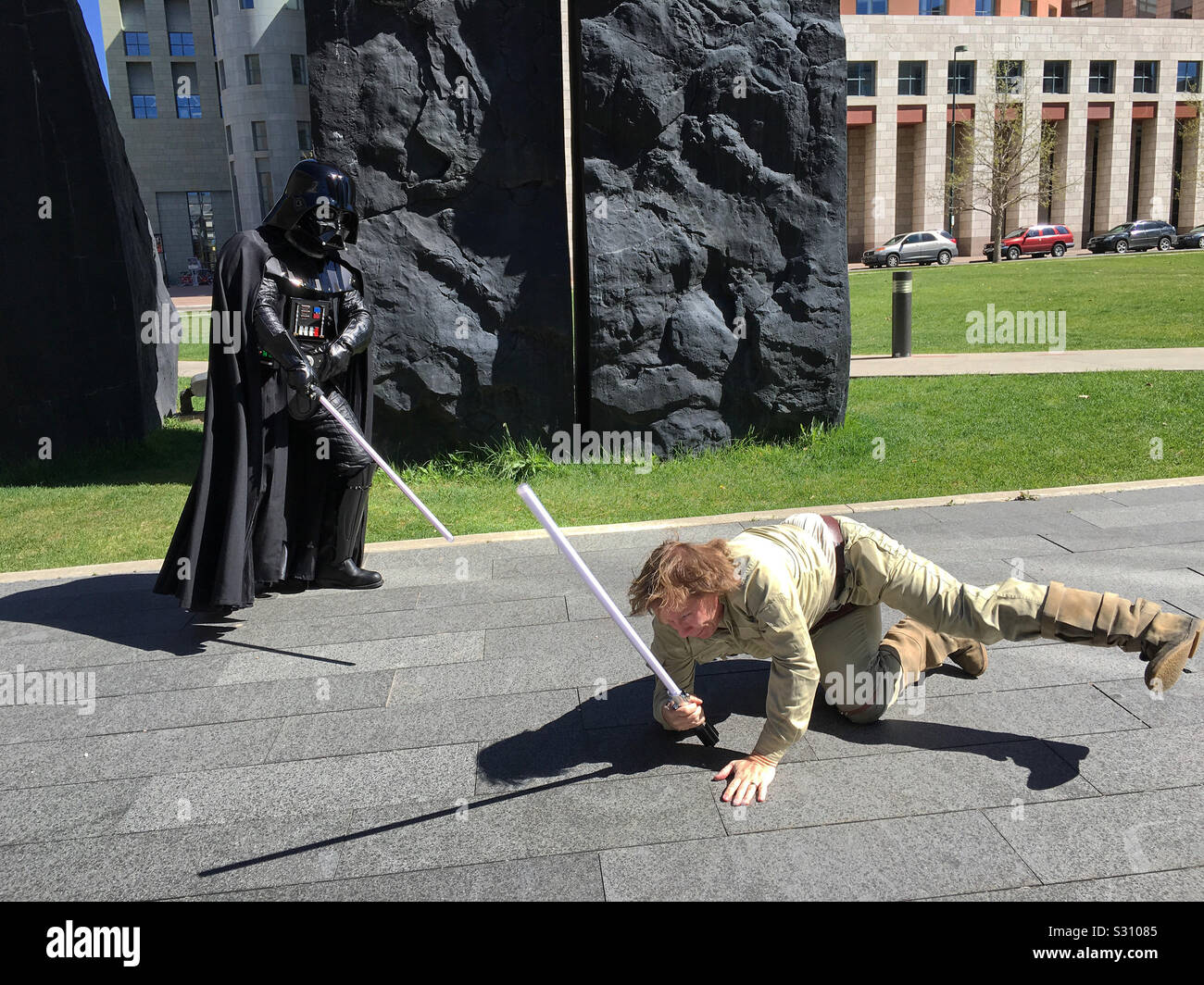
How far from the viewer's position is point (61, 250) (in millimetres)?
9234

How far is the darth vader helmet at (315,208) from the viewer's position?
5234mm

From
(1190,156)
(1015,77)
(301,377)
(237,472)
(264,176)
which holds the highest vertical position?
(1015,77)

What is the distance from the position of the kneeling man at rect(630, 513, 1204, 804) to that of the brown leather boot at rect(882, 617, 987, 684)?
0.36 ft

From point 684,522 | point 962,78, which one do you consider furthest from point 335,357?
point 962,78

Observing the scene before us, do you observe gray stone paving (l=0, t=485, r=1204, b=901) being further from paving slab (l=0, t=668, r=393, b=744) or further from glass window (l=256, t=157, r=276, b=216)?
glass window (l=256, t=157, r=276, b=216)

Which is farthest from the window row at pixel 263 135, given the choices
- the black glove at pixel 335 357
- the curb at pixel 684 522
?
the black glove at pixel 335 357

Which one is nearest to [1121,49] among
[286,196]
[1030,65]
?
[1030,65]

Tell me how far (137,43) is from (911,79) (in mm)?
39847

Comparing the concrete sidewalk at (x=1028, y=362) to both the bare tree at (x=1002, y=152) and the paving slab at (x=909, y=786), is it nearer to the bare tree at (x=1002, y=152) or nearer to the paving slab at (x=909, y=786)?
the paving slab at (x=909, y=786)

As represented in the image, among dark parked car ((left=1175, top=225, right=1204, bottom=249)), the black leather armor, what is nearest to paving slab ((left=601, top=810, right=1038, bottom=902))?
the black leather armor

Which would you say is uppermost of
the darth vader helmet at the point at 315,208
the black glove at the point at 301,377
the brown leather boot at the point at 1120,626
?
the darth vader helmet at the point at 315,208

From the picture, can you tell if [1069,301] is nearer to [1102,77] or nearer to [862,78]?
[862,78]

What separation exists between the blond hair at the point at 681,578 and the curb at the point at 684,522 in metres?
3.62

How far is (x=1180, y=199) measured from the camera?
51875 millimetres
